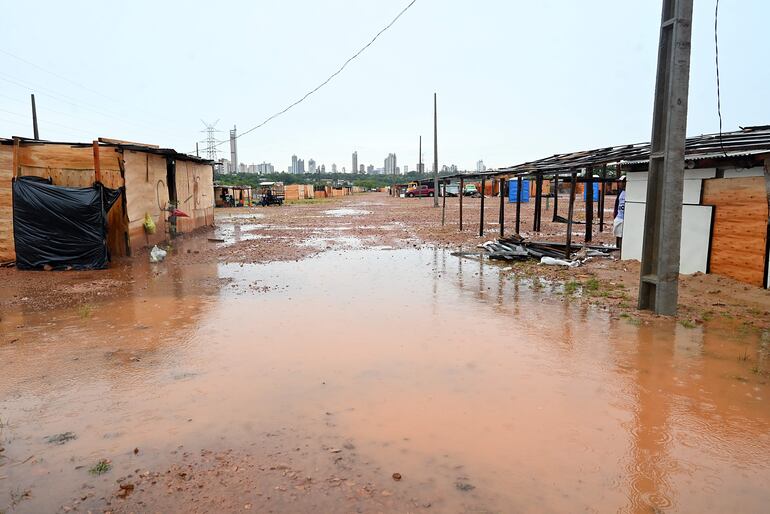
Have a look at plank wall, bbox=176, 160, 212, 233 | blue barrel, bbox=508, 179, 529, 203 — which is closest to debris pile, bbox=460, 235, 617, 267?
plank wall, bbox=176, 160, 212, 233

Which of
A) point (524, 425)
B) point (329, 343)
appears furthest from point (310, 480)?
point (329, 343)

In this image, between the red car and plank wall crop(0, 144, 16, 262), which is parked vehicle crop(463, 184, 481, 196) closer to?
the red car

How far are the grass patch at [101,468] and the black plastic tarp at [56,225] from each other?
1013 centimetres

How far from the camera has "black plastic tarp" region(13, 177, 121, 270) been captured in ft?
40.1

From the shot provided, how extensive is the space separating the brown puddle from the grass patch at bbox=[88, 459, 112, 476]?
0.05 metres

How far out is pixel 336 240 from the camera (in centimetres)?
1906

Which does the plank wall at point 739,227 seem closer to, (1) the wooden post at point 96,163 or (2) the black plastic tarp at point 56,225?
(2) the black plastic tarp at point 56,225

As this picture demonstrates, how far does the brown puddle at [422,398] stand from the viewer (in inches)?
140

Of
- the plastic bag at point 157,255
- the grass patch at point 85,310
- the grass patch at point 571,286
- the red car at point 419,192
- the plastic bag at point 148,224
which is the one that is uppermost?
the red car at point 419,192

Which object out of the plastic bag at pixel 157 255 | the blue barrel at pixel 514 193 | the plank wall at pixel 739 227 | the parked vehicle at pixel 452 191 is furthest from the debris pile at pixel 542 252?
the parked vehicle at pixel 452 191

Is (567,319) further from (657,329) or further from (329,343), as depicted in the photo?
(329,343)

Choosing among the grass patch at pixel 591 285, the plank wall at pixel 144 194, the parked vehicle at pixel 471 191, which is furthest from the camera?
the parked vehicle at pixel 471 191

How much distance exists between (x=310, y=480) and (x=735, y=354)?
5321mm

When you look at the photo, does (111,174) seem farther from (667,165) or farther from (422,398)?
(667,165)
